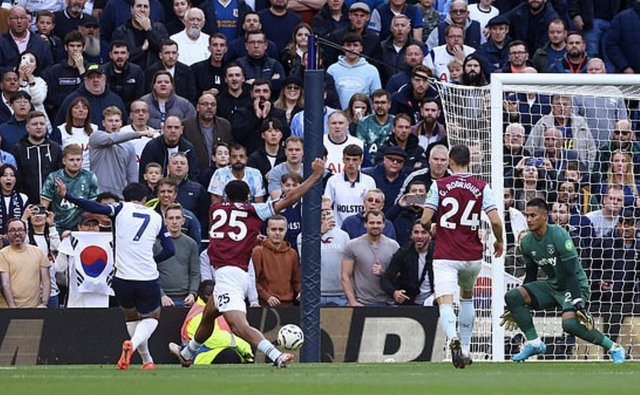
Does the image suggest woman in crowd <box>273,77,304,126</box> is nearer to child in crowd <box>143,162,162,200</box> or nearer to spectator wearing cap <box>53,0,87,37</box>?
child in crowd <box>143,162,162,200</box>

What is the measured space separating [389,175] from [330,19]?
12.9 feet

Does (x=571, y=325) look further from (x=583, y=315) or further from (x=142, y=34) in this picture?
(x=142, y=34)

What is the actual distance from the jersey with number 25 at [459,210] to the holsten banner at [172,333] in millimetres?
3225

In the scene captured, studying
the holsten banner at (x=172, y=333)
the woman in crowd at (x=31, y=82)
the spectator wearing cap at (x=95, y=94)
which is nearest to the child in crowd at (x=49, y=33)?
the woman in crowd at (x=31, y=82)

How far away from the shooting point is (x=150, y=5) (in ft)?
70.0

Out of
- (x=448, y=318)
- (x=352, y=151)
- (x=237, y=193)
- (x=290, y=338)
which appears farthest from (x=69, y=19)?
(x=448, y=318)

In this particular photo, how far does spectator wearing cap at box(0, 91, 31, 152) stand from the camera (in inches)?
732

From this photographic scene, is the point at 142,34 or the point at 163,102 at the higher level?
the point at 142,34

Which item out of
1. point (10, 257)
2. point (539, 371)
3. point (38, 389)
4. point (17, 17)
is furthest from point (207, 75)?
point (38, 389)

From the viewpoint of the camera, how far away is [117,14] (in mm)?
21328

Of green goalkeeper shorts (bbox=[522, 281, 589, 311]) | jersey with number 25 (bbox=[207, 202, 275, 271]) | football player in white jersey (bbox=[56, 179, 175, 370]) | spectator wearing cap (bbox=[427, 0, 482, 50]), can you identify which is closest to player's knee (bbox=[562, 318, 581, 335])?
green goalkeeper shorts (bbox=[522, 281, 589, 311])

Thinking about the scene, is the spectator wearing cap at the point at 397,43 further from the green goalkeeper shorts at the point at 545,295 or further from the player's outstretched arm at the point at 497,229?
the player's outstretched arm at the point at 497,229

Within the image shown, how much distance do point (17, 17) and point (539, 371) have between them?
35.8 feet

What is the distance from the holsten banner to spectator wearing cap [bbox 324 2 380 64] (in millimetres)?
5470
